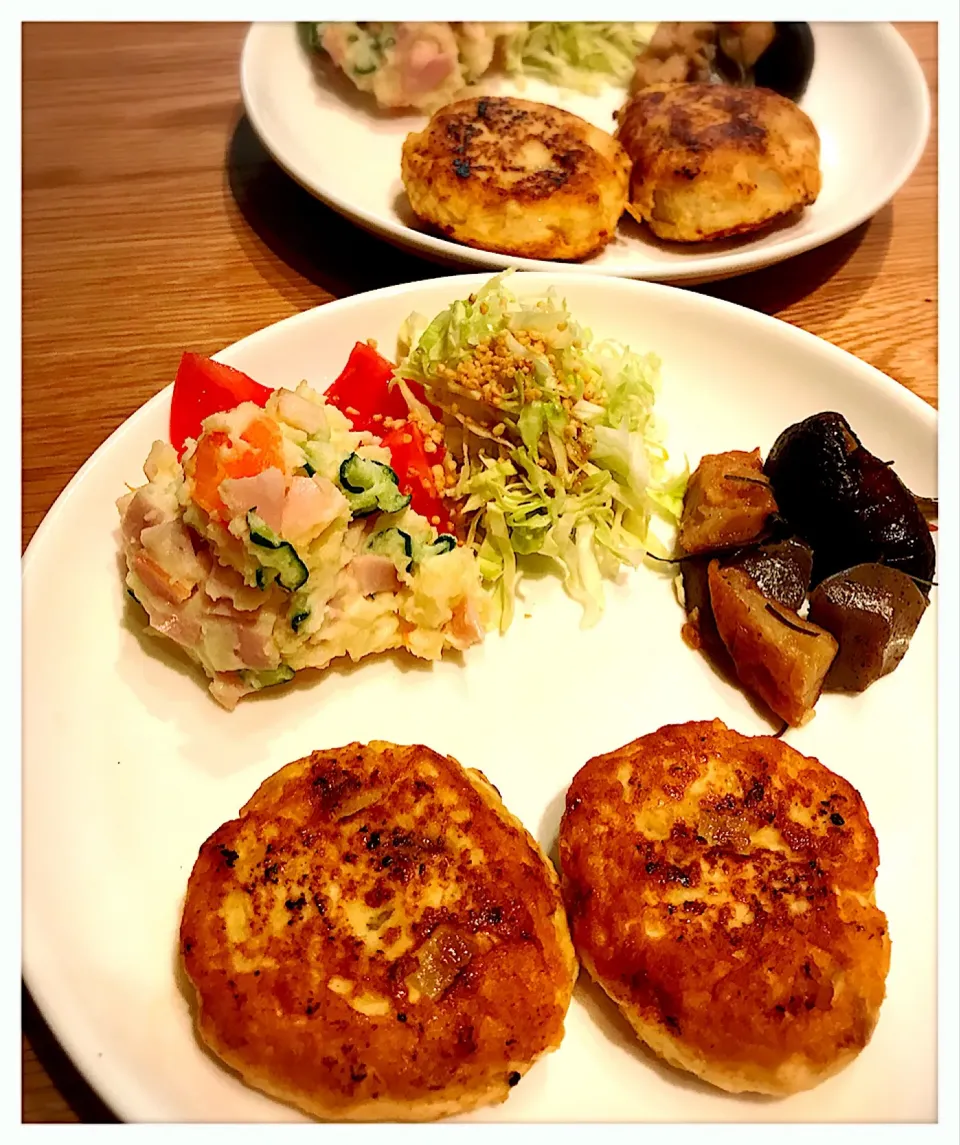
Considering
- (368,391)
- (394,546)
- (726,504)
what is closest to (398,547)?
(394,546)

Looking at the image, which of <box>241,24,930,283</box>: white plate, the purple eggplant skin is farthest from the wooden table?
the purple eggplant skin

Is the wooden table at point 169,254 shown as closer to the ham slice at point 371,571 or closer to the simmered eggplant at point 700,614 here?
the ham slice at point 371,571

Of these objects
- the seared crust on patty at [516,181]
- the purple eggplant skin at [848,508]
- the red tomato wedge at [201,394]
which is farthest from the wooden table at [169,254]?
the purple eggplant skin at [848,508]

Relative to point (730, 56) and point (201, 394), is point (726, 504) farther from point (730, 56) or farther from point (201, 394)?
point (730, 56)

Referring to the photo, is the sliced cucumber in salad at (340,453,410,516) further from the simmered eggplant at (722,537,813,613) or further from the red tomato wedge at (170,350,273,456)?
the simmered eggplant at (722,537,813,613)

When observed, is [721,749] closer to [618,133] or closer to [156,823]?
[156,823]

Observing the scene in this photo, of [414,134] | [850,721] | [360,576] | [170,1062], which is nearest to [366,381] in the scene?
[360,576]
